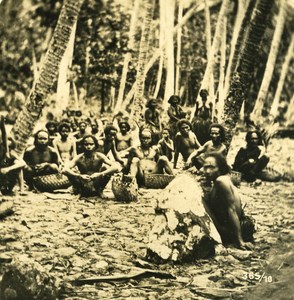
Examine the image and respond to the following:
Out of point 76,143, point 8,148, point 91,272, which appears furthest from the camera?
point 76,143

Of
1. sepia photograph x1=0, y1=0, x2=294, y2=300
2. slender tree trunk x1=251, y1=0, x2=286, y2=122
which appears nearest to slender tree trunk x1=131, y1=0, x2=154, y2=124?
sepia photograph x1=0, y1=0, x2=294, y2=300

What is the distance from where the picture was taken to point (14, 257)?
3.62 meters

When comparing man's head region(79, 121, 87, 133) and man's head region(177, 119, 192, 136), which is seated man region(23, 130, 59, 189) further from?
man's head region(177, 119, 192, 136)

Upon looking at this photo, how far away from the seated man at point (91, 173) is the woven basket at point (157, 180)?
25 centimetres

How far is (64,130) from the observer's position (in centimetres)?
398

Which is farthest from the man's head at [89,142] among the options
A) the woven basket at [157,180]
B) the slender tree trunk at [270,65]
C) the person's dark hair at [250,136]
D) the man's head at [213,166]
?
the slender tree trunk at [270,65]

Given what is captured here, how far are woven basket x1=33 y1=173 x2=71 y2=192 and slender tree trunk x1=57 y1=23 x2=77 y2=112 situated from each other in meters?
0.52

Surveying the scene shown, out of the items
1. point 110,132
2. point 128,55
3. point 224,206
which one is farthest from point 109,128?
point 224,206

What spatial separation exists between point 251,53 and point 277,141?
78 centimetres

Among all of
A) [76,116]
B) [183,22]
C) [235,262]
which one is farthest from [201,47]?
[235,262]

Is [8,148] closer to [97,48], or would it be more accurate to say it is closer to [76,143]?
[76,143]

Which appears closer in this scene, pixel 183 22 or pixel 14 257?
pixel 14 257

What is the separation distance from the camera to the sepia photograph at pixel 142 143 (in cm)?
374

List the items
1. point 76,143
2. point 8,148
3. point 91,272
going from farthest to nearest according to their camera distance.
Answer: point 76,143, point 8,148, point 91,272
